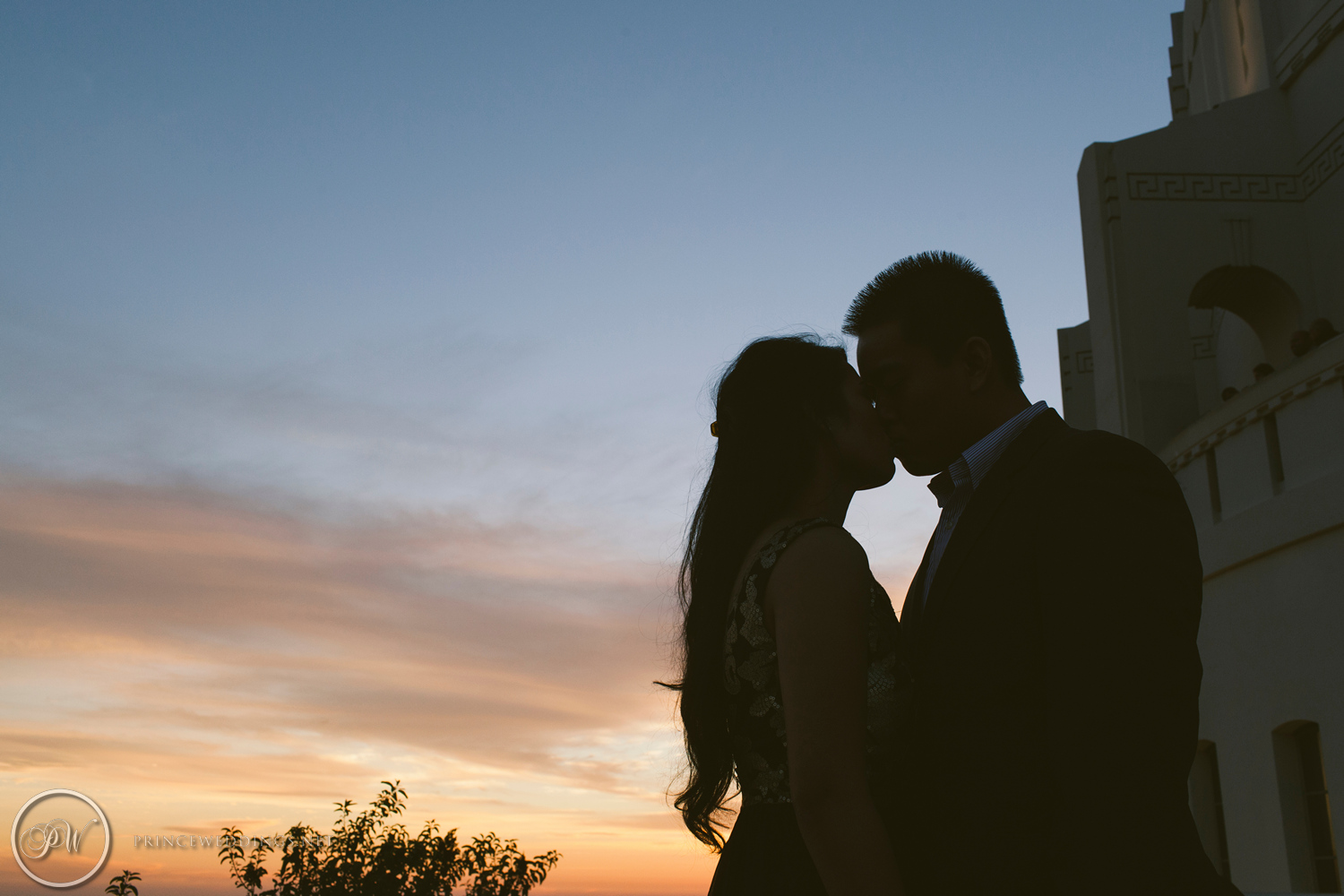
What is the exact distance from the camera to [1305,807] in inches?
436

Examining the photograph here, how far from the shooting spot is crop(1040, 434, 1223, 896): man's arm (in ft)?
7.42

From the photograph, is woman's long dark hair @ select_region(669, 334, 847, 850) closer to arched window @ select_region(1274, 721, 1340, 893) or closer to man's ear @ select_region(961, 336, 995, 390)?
man's ear @ select_region(961, 336, 995, 390)

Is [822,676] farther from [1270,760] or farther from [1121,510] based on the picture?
[1270,760]

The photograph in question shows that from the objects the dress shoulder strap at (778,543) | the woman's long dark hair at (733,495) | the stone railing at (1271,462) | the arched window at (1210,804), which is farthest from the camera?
the arched window at (1210,804)

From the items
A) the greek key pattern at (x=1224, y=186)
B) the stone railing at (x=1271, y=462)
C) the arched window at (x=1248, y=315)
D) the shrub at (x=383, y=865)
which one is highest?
the greek key pattern at (x=1224, y=186)

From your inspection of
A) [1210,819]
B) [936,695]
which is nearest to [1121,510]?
[936,695]

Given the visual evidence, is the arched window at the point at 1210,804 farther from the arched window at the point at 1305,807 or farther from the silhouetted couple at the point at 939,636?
the silhouetted couple at the point at 939,636

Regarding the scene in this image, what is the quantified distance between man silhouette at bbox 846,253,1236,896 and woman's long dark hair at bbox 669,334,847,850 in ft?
1.64

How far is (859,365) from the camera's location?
3.40 metres

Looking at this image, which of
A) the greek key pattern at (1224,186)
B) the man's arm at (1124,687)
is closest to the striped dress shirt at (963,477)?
the man's arm at (1124,687)

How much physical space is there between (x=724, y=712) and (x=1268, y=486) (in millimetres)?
10544

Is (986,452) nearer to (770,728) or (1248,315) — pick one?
(770,728)

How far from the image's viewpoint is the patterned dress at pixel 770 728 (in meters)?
2.81

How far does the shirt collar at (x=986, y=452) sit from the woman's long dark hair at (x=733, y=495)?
1.32 feet
